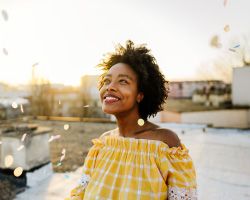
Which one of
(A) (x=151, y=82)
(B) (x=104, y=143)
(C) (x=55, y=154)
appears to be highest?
(A) (x=151, y=82)

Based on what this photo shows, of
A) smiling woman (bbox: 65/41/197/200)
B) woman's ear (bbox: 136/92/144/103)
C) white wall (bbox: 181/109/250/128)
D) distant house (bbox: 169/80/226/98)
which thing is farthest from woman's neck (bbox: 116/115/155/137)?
distant house (bbox: 169/80/226/98)

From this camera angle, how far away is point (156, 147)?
1670 mm

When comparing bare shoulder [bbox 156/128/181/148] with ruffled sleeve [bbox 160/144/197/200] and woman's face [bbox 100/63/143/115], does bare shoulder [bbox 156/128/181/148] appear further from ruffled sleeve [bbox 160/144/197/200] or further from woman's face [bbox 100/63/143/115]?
woman's face [bbox 100/63/143/115]

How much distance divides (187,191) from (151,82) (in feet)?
2.39

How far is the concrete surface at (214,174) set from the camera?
14.6 feet

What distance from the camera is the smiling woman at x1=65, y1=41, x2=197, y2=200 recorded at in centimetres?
161

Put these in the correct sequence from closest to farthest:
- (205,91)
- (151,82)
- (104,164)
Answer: (104,164), (151,82), (205,91)

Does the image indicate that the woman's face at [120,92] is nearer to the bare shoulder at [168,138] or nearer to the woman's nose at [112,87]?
the woman's nose at [112,87]

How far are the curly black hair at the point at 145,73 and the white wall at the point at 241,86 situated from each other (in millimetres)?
16039

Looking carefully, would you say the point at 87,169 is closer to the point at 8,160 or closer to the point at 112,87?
the point at 112,87

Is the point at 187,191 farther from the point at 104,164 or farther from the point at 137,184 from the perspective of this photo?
the point at 104,164

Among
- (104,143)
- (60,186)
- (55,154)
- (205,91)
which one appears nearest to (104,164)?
(104,143)

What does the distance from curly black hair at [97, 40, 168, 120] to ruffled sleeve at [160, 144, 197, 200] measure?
1.29 feet

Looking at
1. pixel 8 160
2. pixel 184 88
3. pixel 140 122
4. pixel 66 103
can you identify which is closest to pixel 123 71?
pixel 140 122
